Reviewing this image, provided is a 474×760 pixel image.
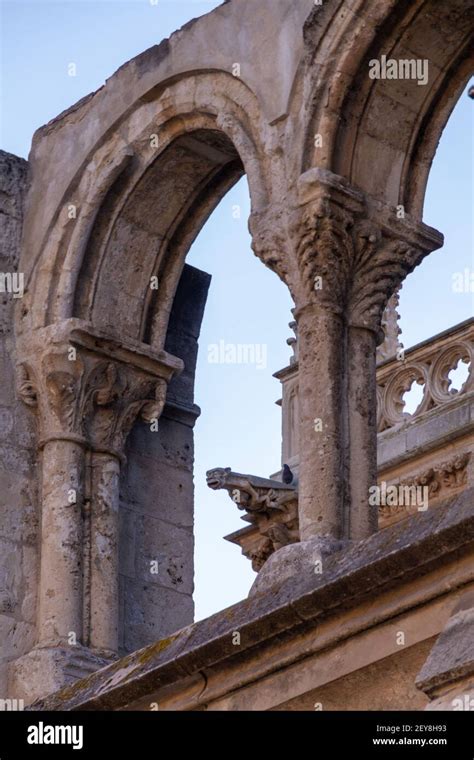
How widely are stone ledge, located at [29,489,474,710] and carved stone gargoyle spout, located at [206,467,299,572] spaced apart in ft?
15.9

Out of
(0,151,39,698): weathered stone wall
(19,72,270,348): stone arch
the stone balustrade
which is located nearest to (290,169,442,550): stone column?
(19,72,270,348): stone arch

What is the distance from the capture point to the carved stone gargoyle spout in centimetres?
1591

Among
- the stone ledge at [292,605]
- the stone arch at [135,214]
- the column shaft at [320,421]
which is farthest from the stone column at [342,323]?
the stone arch at [135,214]

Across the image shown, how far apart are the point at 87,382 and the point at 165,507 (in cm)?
80

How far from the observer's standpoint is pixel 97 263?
37.8 feet

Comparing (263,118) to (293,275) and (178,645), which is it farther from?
(178,645)

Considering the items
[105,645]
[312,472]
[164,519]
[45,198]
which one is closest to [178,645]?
[312,472]

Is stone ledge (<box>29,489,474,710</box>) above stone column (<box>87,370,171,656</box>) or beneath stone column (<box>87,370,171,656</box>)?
beneath

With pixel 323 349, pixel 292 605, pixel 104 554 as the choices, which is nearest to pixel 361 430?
pixel 323 349

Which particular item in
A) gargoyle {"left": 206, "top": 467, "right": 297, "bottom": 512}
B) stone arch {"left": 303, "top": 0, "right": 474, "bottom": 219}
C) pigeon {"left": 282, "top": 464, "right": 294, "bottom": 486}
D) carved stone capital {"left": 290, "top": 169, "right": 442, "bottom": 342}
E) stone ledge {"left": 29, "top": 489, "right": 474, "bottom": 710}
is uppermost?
pigeon {"left": 282, "top": 464, "right": 294, "bottom": 486}

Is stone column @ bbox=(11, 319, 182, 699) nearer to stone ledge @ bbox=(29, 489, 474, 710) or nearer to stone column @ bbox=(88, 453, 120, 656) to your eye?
stone column @ bbox=(88, 453, 120, 656)

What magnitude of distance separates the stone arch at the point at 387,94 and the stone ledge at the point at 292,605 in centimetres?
199

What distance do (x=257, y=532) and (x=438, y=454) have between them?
1648mm

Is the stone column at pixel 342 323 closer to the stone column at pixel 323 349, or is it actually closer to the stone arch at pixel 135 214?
the stone column at pixel 323 349
